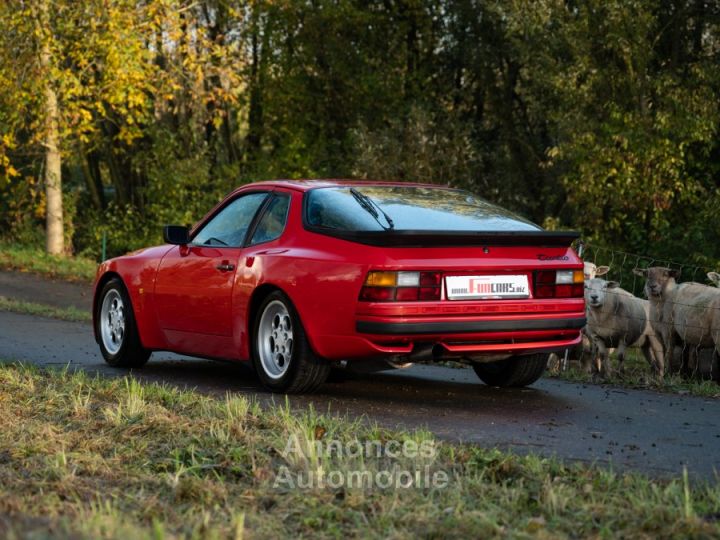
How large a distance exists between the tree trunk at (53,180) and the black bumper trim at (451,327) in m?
19.6

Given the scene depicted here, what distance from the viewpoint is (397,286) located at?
8.95 meters

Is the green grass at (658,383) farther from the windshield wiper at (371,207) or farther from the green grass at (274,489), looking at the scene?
the green grass at (274,489)

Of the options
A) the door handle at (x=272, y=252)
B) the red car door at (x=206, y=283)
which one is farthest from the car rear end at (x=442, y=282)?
the red car door at (x=206, y=283)

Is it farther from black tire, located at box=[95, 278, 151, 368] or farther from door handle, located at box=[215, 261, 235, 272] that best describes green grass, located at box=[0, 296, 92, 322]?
door handle, located at box=[215, 261, 235, 272]

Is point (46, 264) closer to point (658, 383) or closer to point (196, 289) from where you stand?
point (196, 289)

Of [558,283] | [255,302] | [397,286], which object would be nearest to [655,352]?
[558,283]

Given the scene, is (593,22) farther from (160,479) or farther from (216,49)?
(160,479)

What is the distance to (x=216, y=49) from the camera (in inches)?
1112

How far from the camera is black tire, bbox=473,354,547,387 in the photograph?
34.3 ft

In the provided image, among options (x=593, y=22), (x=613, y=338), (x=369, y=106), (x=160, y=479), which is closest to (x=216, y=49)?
(x=369, y=106)

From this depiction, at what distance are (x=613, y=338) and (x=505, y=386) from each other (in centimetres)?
357

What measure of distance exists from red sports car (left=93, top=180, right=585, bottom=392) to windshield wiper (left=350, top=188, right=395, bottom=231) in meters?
0.01

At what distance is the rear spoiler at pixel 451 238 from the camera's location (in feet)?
29.2

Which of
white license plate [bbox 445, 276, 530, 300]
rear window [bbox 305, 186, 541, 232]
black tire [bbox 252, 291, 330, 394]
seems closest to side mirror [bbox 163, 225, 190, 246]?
black tire [bbox 252, 291, 330, 394]
